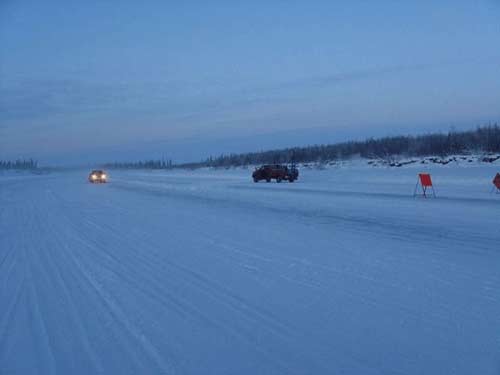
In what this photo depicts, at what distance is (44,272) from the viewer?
8.70 m

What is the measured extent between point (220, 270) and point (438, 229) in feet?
22.9

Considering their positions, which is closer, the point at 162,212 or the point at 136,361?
the point at 136,361

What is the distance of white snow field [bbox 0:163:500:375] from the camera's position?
15.9ft

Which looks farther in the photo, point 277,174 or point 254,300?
point 277,174

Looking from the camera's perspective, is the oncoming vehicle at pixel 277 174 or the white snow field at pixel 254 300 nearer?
the white snow field at pixel 254 300

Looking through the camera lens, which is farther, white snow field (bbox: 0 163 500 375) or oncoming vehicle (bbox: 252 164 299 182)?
oncoming vehicle (bbox: 252 164 299 182)

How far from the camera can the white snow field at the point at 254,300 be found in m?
4.84

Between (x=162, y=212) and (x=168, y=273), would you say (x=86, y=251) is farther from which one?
(x=162, y=212)

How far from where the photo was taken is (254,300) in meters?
6.71

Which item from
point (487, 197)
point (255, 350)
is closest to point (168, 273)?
point (255, 350)

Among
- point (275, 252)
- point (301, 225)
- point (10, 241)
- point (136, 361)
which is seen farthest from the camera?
point (301, 225)

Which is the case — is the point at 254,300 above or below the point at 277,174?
below

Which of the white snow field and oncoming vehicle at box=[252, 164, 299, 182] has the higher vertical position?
oncoming vehicle at box=[252, 164, 299, 182]

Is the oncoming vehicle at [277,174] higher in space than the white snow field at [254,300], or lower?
higher
